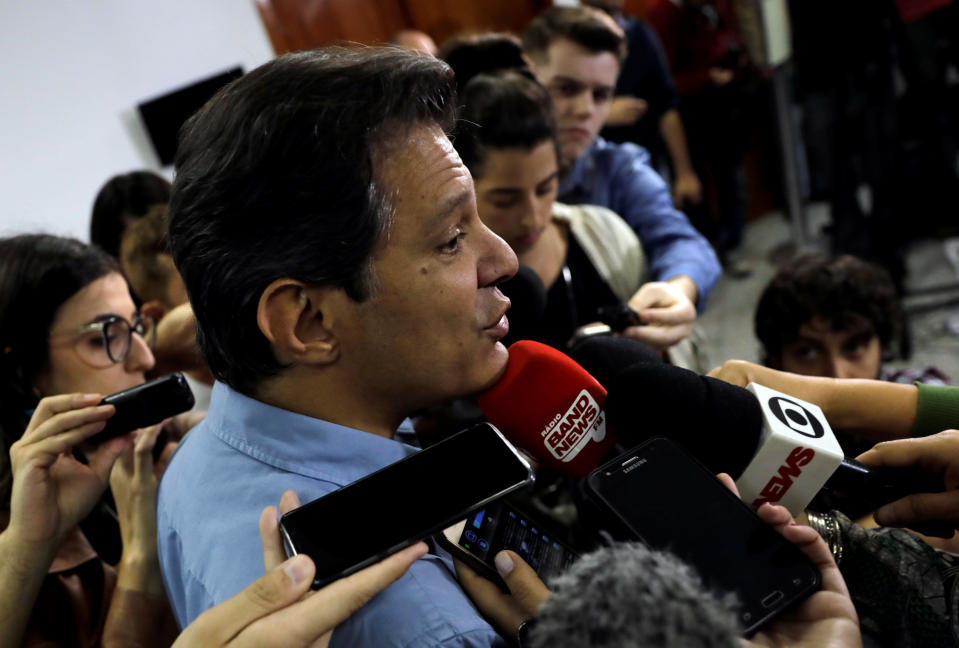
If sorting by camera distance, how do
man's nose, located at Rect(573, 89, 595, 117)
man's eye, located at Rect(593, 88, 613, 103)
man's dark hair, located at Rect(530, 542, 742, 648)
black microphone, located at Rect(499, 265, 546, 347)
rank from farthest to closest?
man's eye, located at Rect(593, 88, 613, 103), man's nose, located at Rect(573, 89, 595, 117), black microphone, located at Rect(499, 265, 546, 347), man's dark hair, located at Rect(530, 542, 742, 648)

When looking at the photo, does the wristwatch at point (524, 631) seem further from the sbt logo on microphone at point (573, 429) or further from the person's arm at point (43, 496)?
the person's arm at point (43, 496)

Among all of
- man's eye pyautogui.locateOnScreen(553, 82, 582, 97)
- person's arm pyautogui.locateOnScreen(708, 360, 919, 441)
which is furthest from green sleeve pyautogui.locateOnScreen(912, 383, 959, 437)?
man's eye pyautogui.locateOnScreen(553, 82, 582, 97)

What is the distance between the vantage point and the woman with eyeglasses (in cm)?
Answer: 105

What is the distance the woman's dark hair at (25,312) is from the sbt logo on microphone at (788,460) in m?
1.26

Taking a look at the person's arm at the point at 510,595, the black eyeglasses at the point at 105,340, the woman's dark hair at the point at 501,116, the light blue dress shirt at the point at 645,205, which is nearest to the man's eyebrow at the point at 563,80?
the light blue dress shirt at the point at 645,205

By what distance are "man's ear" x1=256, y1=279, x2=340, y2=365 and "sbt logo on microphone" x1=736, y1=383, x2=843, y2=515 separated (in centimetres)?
50

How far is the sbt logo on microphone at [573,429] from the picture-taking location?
0.89 m

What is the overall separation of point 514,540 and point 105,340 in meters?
0.96

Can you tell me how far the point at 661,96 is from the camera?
337 centimetres

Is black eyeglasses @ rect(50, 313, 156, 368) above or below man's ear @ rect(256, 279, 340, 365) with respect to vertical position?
below

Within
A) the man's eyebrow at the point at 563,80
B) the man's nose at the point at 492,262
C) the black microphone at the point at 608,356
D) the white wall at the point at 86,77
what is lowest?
the black microphone at the point at 608,356

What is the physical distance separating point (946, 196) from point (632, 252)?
283cm

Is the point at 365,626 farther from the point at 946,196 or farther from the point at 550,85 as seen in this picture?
the point at 946,196

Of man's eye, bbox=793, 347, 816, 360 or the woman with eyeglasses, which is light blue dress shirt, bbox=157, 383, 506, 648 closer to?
the woman with eyeglasses
